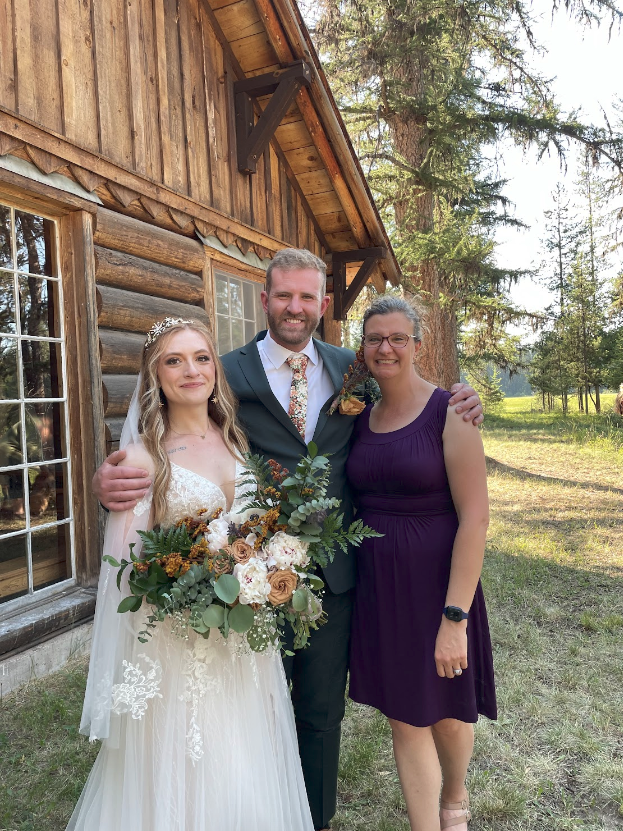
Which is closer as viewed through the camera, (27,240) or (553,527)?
(27,240)

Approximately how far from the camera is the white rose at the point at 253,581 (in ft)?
5.81

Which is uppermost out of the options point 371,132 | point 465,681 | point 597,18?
point 597,18

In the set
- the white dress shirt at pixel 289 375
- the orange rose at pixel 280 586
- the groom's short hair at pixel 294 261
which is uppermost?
the groom's short hair at pixel 294 261

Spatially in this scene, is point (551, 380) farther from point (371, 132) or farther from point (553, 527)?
point (553, 527)

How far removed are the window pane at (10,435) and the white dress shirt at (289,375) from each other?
1.87 metres

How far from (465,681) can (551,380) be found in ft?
83.8

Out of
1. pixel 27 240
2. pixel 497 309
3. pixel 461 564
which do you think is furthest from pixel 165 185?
pixel 497 309

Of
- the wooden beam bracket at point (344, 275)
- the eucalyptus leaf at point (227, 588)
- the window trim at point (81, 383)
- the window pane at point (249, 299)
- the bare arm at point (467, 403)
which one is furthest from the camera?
the wooden beam bracket at point (344, 275)

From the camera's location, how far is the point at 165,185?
14.8 ft

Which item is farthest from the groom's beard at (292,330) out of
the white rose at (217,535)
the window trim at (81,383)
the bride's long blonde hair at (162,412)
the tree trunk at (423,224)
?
the tree trunk at (423,224)

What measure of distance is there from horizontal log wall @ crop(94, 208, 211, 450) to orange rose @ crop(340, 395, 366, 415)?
7.22 ft

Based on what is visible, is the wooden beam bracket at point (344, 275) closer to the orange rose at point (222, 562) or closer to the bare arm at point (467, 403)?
the bare arm at point (467, 403)

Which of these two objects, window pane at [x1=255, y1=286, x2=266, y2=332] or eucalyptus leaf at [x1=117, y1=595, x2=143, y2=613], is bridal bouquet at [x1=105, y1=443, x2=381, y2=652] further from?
window pane at [x1=255, y1=286, x2=266, y2=332]

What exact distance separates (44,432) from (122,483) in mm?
2208
